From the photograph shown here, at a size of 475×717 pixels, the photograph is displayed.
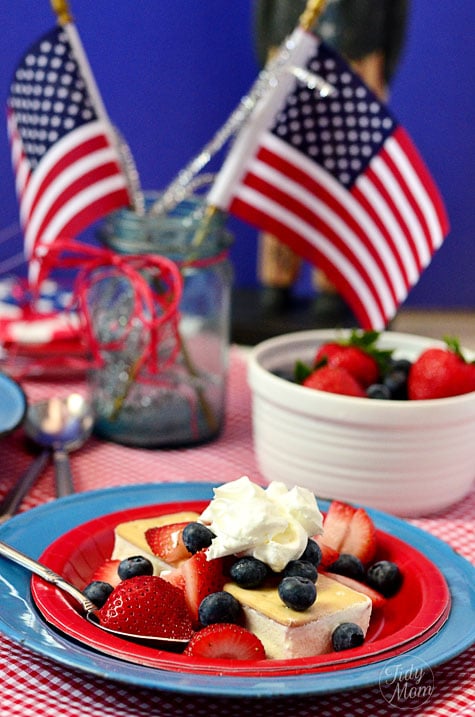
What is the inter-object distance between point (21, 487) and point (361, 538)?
15.7 inches

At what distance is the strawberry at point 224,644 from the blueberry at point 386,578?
18 cm

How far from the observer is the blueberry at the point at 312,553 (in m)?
0.83

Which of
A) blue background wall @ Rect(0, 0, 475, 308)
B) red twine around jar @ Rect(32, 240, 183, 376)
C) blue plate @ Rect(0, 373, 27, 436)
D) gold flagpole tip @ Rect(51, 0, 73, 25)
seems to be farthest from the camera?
blue background wall @ Rect(0, 0, 475, 308)

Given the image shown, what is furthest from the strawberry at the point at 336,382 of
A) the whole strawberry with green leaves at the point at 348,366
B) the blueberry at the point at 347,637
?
the blueberry at the point at 347,637

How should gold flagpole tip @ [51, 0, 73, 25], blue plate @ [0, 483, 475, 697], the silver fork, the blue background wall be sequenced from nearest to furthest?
1. blue plate @ [0, 483, 475, 697]
2. the silver fork
3. gold flagpole tip @ [51, 0, 73, 25]
4. the blue background wall

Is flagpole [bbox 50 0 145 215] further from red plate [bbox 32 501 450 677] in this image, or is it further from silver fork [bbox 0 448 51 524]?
red plate [bbox 32 501 450 677]

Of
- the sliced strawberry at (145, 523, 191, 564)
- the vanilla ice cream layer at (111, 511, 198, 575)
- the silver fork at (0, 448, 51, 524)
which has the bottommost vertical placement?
the silver fork at (0, 448, 51, 524)

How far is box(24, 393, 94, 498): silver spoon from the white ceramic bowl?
10.2 inches

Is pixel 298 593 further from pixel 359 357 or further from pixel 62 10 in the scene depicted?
pixel 62 10

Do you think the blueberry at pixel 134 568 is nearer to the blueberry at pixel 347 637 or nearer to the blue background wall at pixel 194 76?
the blueberry at pixel 347 637

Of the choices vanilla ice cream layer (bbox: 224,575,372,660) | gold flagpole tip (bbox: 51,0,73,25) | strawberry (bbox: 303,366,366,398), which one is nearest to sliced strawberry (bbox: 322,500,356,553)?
vanilla ice cream layer (bbox: 224,575,372,660)

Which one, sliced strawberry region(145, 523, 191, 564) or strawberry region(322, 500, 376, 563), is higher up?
sliced strawberry region(145, 523, 191, 564)

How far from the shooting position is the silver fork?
107 centimetres

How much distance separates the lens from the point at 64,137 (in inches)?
56.6
